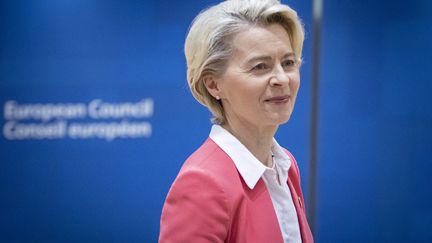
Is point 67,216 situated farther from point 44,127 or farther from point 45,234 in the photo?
point 44,127

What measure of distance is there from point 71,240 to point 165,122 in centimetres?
84

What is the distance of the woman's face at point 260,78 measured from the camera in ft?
3.43

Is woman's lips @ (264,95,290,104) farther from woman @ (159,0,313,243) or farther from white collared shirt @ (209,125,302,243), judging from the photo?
white collared shirt @ (209,125,302,243)

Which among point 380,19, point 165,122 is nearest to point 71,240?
point 165,122

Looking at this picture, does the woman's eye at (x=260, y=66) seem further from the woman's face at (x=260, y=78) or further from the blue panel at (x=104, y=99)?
the blue panel at (x=104, y=99)

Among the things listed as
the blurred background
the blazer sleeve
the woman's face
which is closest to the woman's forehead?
the woman's face

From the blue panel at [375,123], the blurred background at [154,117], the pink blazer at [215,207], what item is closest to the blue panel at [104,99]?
the blurred background at [154,117]

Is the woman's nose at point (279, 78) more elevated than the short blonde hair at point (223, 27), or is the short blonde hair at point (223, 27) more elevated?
the short blonde hair at point (223, 27)

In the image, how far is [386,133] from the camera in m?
2.61

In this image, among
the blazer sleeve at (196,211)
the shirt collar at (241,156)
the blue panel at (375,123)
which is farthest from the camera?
the blue panel at (375,123)

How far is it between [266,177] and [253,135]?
100 mm

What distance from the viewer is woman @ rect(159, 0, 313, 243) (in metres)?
0.94

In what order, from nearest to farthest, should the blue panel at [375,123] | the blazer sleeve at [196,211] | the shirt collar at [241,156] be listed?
the blazer sleeve at [196,211]
the shirt collar at [241,156]
the blue panel at [375,123]

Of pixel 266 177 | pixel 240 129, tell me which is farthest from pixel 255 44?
pixel 266 177
